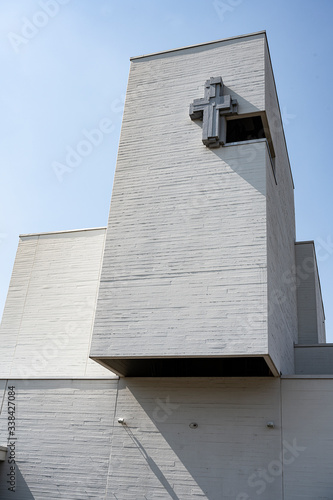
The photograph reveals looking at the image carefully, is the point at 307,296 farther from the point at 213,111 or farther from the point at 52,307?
the point at 52,307

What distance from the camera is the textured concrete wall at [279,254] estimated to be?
37.2 feet

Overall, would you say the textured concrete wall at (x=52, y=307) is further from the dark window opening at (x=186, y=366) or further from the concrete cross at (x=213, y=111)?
the concrete cross at (x=213, y=111)

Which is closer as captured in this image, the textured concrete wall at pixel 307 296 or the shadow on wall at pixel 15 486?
the shadow on wall at pixel 15 486

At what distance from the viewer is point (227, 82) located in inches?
529

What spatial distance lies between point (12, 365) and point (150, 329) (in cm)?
567

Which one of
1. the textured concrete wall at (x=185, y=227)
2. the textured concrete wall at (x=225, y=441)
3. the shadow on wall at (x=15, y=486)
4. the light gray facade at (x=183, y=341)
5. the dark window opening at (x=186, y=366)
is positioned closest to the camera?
the textured concrete wall at (x=225, y=441)

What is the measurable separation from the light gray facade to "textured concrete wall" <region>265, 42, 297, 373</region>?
0.11 meters

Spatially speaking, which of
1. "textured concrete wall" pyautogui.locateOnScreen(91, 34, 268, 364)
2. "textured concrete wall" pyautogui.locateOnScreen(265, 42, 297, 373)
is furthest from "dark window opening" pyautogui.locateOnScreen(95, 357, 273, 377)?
"textured concrete wall" pyautogui.locateOnScreen(91, 34, 268, 364)

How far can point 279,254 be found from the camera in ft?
43.4

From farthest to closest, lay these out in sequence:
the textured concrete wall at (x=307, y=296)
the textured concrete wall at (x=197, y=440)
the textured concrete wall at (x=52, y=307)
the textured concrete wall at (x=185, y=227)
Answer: the textured concrete wall at (x=307, y=296) → the textured concrete wall at (x=52, y=307) → the textured concrete wall at (x=185, y=227) → the textured concrete wall at (x=197, y=440)

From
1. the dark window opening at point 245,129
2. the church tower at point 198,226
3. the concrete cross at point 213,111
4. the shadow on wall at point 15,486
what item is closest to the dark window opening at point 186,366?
the church tower at point 198,226

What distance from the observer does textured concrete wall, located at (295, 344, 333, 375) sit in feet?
45.9

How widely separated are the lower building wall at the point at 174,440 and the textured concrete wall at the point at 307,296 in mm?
6052

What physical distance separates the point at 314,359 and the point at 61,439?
7.40 m
